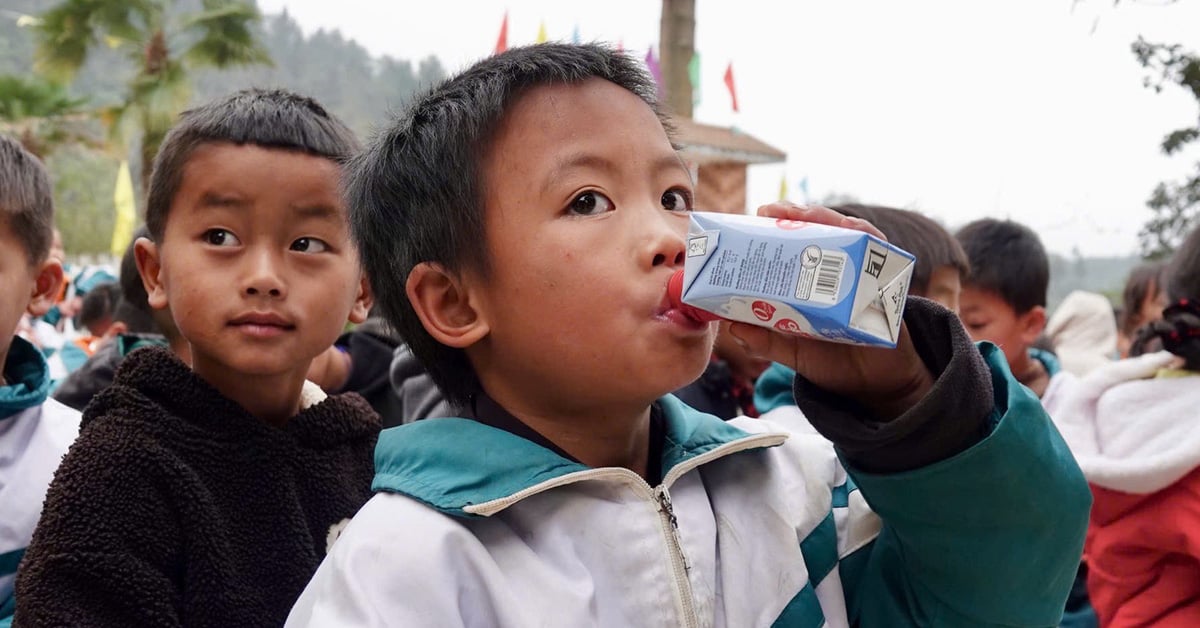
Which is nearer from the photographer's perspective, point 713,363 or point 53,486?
point 53,486

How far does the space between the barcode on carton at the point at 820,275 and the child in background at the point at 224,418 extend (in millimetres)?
934

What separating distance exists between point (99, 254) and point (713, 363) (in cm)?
2280

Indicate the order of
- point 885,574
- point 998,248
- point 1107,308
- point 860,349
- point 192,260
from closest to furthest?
1. point 860,349
2. point 885,574
3. point 192,260
4. point 998,248
5. point 1107,308

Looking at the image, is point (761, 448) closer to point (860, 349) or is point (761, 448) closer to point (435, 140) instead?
point (860, 349)

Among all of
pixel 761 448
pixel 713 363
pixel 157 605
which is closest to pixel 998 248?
pixel 713 363

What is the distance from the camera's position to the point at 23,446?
1870 mm

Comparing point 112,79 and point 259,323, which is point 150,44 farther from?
point 112,79

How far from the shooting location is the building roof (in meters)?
7.70

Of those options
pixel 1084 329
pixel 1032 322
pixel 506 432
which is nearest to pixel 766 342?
pixel 506 432

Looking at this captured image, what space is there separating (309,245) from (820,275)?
1000mm

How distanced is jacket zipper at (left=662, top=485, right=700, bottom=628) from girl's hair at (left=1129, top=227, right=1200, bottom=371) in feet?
4.99

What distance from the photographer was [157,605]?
4.30ft

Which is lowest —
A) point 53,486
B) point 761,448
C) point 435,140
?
point 53,486

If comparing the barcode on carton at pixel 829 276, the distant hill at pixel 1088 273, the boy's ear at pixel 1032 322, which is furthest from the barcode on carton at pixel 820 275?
the distant hill at pixel 1088 273
